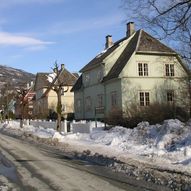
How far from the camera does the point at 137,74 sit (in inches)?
1790

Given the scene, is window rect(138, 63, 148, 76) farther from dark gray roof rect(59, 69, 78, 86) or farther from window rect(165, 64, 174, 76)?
dark gray roof rect(59, 69, 78, 86)

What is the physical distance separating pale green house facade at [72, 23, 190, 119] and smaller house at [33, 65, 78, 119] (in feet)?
87.4

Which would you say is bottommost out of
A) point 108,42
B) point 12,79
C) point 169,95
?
point 169,95

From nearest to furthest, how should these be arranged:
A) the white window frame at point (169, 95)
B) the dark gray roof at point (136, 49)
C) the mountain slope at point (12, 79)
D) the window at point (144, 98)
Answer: the window at point (144, 98)
the dark gray roof at point (136, 49)
the white window frame at point (169, 95)
the mountain slope at point (12, 79)

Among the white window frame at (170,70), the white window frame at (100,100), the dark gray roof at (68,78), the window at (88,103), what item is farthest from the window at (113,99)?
the dark gray roof at (68,78)

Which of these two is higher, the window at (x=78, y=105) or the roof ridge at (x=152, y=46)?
the roof ridge at (x=152, y=46)

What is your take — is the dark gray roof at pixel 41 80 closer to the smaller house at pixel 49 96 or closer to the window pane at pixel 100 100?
the smaller house at pixel 49 96

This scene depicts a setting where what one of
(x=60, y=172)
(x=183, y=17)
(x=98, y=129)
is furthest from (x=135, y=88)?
(x=60, y=172)

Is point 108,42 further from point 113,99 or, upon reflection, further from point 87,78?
point 113,99

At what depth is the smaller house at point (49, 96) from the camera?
3110 inches

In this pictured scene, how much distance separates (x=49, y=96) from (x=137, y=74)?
44127 millimetres

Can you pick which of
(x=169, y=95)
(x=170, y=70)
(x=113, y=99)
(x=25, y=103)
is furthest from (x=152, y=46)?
(x=25, y=103)

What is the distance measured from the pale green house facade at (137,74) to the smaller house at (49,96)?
87.4ft

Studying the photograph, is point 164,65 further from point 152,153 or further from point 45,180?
point 45,180
